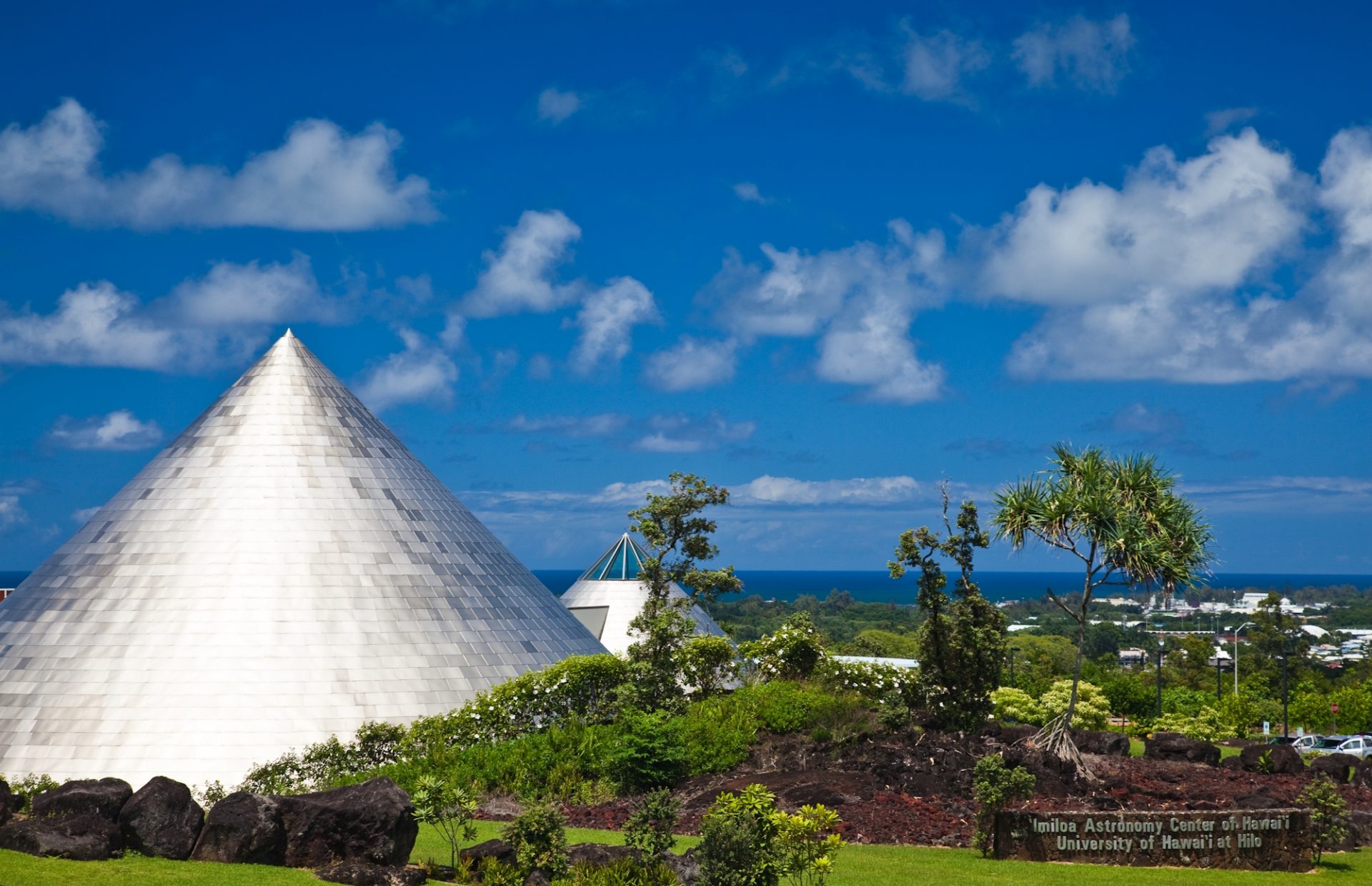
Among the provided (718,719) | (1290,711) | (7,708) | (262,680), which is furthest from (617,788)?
(1290,711)

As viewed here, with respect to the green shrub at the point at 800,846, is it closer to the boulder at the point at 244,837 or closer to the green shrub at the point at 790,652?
the boulder at the point at 244,837

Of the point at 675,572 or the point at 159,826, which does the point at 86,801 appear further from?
the point at 675,572

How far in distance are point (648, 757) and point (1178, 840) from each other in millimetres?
11285

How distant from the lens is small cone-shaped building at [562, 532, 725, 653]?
55312 millimetres

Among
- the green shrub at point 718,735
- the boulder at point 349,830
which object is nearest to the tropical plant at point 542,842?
the boulder at point 349,830

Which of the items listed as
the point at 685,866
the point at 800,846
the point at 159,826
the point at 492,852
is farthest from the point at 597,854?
the point at 159,826

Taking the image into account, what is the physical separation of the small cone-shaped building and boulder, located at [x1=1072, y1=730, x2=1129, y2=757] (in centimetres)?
1918

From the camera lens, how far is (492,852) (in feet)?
60.6

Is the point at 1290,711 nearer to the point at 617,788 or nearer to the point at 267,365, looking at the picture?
the point at 617,788

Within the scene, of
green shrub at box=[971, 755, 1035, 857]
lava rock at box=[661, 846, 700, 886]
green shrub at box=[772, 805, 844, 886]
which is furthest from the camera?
green shrub at box=[971, 755, 1035, 857]

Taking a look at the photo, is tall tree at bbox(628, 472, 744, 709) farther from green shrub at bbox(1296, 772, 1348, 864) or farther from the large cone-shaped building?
green shrub at bbox(1296, 772, 1348, 864)

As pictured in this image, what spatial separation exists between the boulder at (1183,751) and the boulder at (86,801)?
2847 cm

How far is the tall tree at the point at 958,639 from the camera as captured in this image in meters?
33.7

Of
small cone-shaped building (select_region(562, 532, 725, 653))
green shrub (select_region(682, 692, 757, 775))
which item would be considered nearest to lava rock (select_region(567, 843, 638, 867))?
green shrub (select_region(682, 692, 757, 775))
